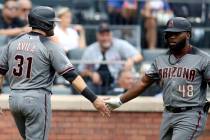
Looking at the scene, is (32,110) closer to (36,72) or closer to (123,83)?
(36,72)

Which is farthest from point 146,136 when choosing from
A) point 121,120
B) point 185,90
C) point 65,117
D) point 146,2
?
point 146,2

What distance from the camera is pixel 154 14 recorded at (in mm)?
13797

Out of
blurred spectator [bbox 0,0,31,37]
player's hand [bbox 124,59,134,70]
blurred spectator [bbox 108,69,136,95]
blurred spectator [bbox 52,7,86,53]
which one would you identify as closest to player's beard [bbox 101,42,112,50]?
player's hand [bbox 124,59,134,70]

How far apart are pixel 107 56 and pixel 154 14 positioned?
232 centimetres

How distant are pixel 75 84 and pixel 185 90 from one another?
1.19 meters

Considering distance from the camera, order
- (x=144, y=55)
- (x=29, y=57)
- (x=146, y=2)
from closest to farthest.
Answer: (x=29, y=57) → (x=144, y=55) → (x=146, y=2)

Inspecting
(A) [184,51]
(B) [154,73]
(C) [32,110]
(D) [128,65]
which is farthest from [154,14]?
(C) [32,110]

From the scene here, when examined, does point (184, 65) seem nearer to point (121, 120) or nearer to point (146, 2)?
point (121, 120)

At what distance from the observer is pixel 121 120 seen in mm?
10078

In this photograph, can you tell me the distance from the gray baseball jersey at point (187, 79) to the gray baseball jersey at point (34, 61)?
1085 millimetres

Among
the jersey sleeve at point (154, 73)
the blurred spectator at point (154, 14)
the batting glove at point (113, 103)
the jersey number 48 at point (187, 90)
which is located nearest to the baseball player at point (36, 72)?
the batting glove at point (113, 103)

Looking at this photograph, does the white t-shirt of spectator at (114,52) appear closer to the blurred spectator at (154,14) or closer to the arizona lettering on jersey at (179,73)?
the blurred spectator at (154,14)

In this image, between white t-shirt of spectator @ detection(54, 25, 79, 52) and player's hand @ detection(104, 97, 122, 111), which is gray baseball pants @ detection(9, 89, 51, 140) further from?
white t-shirt of spectator @ detection(54, 25, 79, 52)

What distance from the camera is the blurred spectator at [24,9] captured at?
12719mm
